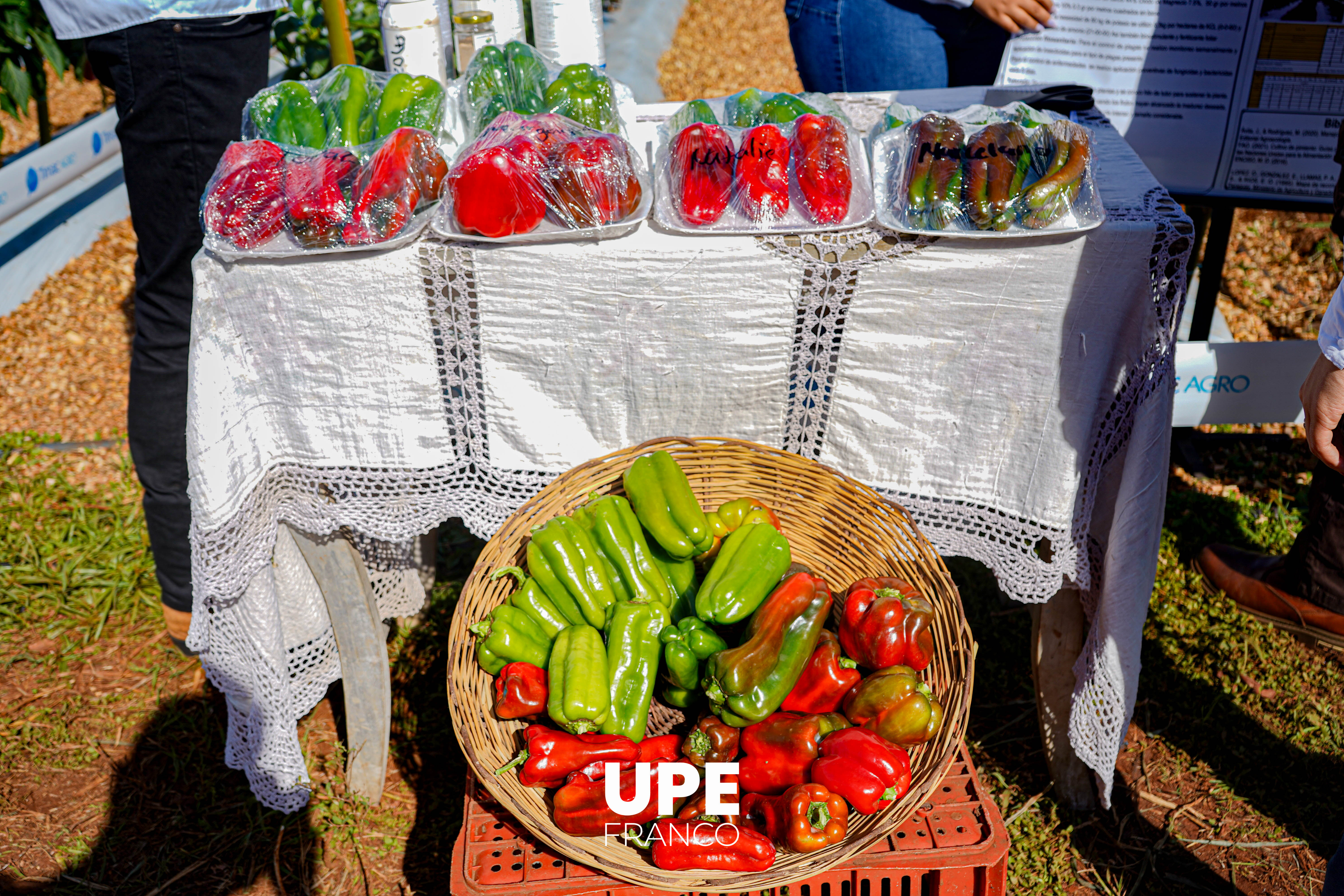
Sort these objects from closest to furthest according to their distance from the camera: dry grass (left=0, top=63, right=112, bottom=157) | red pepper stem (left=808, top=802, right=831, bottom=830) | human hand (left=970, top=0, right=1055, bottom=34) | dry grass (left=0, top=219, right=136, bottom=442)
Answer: red pepper stem (left=808, top=802, right=831, bottom=830) → human hand (left=970, top=0, right=1055, bottom=34) → dry grass (left=0, top=219, right=136, bottom=442) → dry grass (left=0, top=63, right=112, bottom=157)

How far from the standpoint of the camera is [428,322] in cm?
171

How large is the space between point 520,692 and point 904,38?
2.07 m

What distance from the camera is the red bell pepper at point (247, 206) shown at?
1586mm

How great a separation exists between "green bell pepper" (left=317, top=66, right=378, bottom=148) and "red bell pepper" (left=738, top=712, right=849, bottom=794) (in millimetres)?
1313

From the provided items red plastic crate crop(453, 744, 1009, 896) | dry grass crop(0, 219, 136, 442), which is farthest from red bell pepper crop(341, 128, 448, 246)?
dry grass crop(0, 219, 136, 442)

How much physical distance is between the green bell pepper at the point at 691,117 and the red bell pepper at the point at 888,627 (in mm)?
940

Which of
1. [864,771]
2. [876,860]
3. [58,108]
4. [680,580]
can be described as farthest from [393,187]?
[58,108]

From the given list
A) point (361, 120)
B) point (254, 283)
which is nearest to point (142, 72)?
point (361, 120)

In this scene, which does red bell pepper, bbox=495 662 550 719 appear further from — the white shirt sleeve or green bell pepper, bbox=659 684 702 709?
the white shirt sleeve

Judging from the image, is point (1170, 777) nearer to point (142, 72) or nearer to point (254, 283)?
point (254, 283)

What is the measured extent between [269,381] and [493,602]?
59 cm

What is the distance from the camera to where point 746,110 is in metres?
1.86

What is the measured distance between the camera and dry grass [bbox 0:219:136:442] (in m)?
3.82

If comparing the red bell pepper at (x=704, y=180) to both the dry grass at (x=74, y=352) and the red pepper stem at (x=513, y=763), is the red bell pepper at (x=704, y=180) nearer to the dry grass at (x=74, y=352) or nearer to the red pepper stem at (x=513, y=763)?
the red pepper stem at (x=513, y=763)
